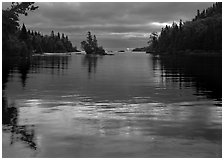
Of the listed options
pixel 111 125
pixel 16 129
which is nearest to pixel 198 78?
pixel 111 125

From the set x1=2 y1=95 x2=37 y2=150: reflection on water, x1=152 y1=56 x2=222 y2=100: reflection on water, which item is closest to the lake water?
x1=2 y1=95 x2=37 y2=150: reflection on water

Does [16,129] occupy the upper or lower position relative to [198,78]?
lower

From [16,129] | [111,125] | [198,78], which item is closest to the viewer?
[16,129]

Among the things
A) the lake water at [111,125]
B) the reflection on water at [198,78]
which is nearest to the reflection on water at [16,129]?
the lake water at [111,125]

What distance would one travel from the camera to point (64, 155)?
10078 millimetres

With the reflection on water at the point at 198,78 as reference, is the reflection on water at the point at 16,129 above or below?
below

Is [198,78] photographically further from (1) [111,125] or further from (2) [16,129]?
(2) [16,129]

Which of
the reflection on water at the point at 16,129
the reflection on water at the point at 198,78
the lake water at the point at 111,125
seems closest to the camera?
the lake water at the point at 111,125

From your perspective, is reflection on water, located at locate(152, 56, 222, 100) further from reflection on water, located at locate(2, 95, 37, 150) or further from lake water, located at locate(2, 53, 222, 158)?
reflection on water, located at locate(2, 95, 37, 150)

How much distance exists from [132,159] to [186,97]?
12597mm

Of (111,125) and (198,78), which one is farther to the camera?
(198,78)

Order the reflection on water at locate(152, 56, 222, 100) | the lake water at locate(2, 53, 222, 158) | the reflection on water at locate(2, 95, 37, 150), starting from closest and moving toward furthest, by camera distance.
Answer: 1. the lake water at locate(2, 53, 222, 158)
2. the reflection on water at locate(2, 95, 37, 150)
3. the reflection on water at locate(152, 56, 222, 100)

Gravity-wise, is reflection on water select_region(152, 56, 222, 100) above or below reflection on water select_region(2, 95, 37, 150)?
above

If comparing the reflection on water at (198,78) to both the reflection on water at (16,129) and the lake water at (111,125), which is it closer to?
the lake water at (111,125)
